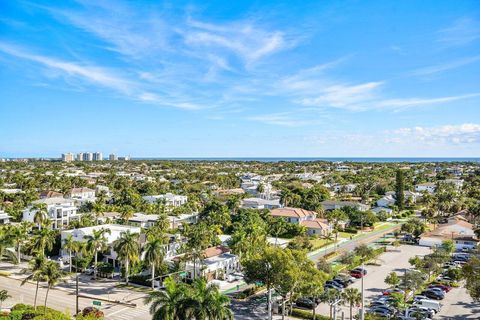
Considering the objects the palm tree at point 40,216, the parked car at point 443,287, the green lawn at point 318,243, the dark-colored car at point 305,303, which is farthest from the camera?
the green lawn at point 318,243

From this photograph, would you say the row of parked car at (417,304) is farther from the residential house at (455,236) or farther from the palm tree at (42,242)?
the palm tree at (42,242)

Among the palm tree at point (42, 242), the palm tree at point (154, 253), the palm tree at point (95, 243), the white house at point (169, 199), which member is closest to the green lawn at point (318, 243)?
the palm tree at point (154, 253)

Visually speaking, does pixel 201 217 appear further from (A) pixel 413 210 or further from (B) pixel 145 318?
(A) pixel 413 210

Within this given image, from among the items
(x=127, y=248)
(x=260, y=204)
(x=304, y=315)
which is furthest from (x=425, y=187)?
(x=127, y=248)

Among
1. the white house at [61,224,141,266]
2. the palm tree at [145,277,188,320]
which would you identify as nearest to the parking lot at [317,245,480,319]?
the palm tree at [145,277,188,320]

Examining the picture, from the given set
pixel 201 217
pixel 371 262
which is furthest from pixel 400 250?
pixel 201 217

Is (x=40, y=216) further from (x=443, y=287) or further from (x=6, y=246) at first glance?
(x=443, y=287)
